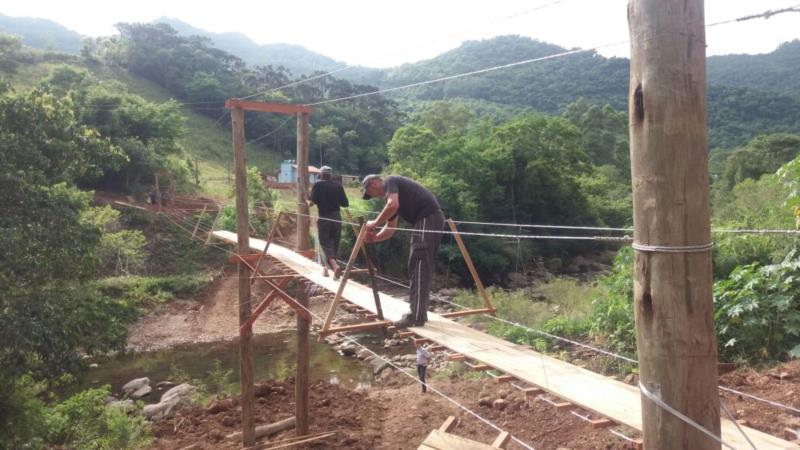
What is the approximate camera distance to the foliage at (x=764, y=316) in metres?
5.70

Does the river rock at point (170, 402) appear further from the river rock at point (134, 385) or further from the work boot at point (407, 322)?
the work boot at point (407, 322)

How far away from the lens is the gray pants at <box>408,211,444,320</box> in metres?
4.45

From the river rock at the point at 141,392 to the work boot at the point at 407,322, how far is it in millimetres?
8342

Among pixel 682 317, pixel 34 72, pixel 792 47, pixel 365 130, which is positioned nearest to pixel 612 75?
pixel 792 47

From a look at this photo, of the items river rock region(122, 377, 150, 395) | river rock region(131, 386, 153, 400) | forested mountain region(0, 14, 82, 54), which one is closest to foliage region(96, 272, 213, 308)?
river rock region(122, 377, 150, 395)

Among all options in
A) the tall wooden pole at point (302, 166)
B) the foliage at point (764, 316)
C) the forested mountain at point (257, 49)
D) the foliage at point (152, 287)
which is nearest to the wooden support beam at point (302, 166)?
the tall wooden pole at point (302, 166)

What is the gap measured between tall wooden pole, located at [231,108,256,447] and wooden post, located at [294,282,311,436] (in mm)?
615

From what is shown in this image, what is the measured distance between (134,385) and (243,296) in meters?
5.04

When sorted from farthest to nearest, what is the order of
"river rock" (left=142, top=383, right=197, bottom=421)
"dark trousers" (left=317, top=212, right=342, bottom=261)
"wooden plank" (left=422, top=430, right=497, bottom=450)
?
"river rock" (left=142, top=383, right=197, bottom=421), "dark trousers" (left=317, top=212, right=342, bottom=261), "wooden plank" (left=422, top=430, right=497, bottom=450)

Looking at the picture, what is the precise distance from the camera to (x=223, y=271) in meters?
19.6

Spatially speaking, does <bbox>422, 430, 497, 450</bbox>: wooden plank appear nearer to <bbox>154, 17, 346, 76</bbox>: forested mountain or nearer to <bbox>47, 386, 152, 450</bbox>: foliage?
<bbox>47, 386, 152, 450</bbox>: foliage

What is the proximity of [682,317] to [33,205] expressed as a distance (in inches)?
331

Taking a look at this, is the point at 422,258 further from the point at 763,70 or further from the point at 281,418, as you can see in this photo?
the point at 763,70

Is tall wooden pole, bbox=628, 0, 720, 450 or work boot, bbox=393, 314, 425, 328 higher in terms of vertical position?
tall wooden pole, bbox=628, 0, 720, 450
